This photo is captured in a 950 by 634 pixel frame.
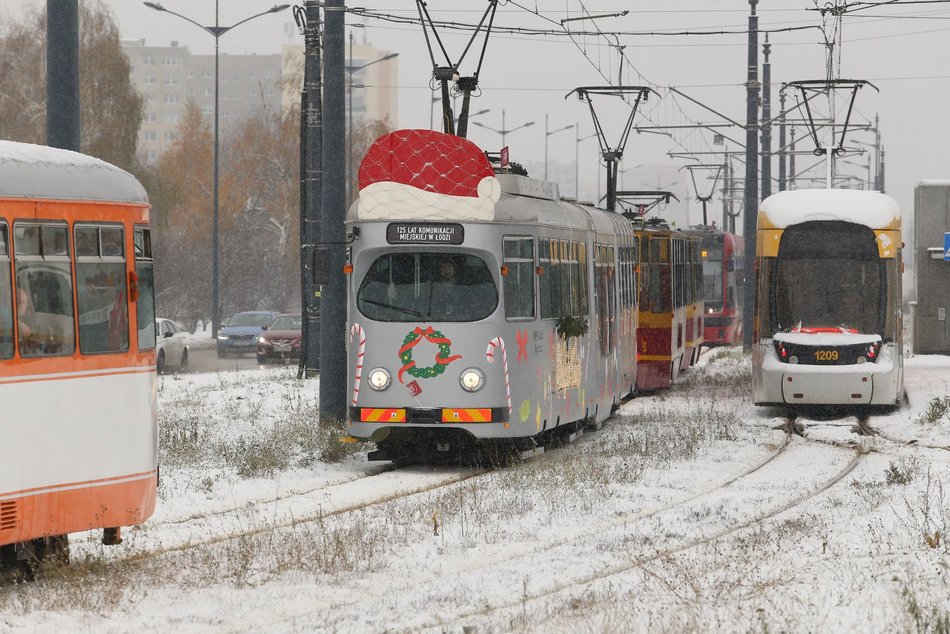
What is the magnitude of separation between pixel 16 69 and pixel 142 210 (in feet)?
149

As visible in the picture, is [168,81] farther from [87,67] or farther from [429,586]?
[429,586]

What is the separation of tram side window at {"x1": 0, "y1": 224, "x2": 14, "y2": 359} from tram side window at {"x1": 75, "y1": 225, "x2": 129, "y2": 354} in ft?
1.85

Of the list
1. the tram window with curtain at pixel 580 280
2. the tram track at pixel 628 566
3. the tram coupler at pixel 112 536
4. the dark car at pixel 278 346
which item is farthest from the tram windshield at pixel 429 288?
the dark car at pixel 278 346

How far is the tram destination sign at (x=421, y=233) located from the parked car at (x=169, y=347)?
23.1 m

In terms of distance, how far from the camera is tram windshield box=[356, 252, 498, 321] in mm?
16578

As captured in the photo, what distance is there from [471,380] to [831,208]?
7545 mm

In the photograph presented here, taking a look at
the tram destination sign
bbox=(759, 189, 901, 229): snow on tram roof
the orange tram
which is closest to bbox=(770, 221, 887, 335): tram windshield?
bbox=(759, 189, 901, 229): snow on tram roof

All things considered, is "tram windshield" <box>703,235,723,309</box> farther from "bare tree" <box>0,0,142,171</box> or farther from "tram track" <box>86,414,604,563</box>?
"tram track" <box>86,414,604,563</box>

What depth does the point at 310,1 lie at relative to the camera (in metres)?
23.5

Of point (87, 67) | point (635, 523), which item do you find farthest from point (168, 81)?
point (635, 523)

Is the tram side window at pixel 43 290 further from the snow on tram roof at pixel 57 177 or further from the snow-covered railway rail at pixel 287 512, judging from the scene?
the snow-covered railway rail at pixel 287 512

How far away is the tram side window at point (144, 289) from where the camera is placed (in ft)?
35.6

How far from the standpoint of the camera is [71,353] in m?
10.2

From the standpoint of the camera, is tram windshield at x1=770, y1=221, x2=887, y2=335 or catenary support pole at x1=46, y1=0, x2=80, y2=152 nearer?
catenary support pole at x1=46, y1=0, x2=80, y2=152
